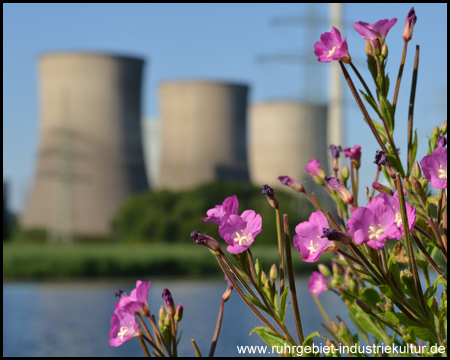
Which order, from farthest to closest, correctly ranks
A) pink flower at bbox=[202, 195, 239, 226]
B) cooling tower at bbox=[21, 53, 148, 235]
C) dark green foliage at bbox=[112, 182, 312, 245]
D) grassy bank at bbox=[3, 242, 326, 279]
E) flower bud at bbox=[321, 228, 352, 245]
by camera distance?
dark green foliage at bbox=[112, 182, 312, 245], cooling tower at bbox=[21, 53, 148, 235], grassy bank at bbox=[3, 242, 326, 279], pink flower at bbox=[202, 195, 239, 226], flower bud at bbox=[321, 228, 352, 245]

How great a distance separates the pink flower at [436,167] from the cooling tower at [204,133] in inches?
734

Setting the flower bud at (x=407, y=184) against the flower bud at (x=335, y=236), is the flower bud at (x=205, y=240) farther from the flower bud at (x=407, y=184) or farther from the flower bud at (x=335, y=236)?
the flower bud at (x=407, y=184)

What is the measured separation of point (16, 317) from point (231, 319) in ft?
7.70

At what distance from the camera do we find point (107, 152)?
1819 centimetres

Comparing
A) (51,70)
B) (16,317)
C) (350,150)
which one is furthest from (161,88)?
(350,150)

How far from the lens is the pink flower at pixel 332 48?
0.94 meters

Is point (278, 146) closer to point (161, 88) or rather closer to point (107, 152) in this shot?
point (161, 88)

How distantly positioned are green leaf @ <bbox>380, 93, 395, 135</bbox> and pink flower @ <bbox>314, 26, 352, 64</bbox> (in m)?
0.07

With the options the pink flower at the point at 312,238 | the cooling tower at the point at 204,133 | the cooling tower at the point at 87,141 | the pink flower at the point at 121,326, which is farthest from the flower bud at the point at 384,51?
the cooling tower at the point at 204,133

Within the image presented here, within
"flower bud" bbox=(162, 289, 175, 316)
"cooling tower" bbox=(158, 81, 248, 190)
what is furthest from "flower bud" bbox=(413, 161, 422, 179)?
"cooling tower" bbox=(158, 81, 248, 190)

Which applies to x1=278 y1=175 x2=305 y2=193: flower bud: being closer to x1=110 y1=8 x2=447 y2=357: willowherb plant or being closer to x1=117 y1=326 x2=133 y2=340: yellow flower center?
x1=110 y1=8 x2=447 y2=357: willowherb plant

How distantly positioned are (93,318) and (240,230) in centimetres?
678

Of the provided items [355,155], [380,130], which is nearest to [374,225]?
[380,130]

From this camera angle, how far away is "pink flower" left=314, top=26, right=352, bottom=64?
94 cm
